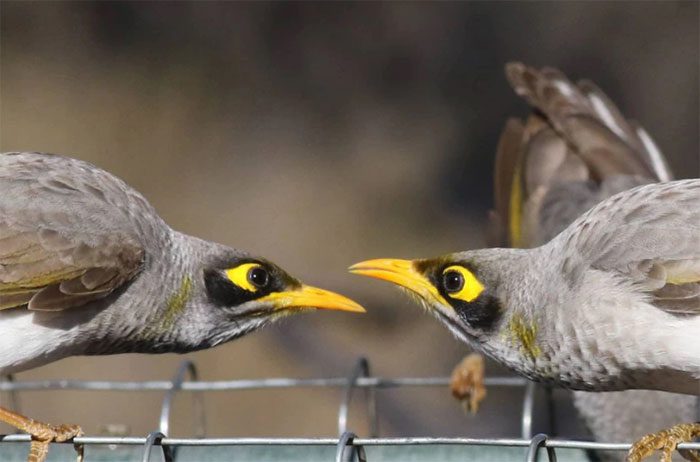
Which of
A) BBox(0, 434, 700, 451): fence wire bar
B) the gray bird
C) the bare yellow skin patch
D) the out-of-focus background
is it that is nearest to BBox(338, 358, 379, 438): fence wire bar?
the bare yellow skin patch

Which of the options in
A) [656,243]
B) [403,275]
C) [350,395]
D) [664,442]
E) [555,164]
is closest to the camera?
[664,442]

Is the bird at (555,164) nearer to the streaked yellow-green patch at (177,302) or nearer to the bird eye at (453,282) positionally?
the bird eye at (453,282)

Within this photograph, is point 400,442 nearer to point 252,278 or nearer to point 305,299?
point 305,299

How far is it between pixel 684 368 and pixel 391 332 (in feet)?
16.6

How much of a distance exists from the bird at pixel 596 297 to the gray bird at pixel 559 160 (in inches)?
60.7

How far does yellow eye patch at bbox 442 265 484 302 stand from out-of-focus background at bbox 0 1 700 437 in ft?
14.1

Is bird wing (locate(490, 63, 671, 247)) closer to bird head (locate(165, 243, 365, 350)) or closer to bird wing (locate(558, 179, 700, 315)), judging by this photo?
bird wing (locate(558, 179, 700, 315))

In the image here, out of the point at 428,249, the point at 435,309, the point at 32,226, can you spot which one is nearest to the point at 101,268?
the point at 32,226

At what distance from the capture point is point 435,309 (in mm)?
4430

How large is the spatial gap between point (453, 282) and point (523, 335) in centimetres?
26

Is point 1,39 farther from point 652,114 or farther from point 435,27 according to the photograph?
point 652,114

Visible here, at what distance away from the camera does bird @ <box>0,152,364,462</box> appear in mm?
4336

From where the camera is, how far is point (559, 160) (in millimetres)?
6211

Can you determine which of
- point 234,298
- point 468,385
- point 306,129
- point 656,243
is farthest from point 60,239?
point 306,129
